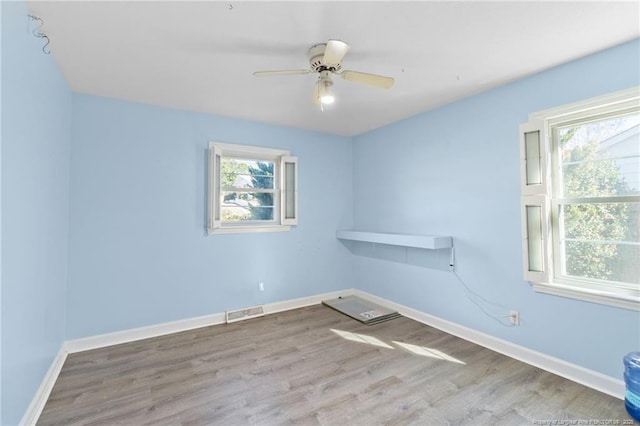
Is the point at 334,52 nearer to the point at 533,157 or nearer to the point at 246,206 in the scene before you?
the point at 533,157

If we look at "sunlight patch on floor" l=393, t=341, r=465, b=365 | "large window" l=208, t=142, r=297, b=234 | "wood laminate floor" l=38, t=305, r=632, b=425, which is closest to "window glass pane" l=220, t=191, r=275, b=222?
"large window" l=208, t=142, r=297, b=234

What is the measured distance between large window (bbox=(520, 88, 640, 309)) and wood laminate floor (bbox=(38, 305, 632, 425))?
79 cm

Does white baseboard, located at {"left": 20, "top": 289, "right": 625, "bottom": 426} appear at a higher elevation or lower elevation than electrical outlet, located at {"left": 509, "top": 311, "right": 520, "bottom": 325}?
lower

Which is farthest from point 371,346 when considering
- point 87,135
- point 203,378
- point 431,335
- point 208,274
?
point 87,135

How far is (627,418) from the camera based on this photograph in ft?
6.04

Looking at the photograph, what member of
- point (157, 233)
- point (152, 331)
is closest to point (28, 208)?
point (157, 233)

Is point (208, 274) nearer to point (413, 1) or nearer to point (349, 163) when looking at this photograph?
point (349, 163)

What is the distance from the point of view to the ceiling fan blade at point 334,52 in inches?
72.8

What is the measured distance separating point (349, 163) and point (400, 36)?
2.68 metres

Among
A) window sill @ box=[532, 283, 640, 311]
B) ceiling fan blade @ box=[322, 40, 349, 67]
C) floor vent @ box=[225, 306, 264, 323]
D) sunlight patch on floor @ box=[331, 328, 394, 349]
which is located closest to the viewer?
ceiling fan blade @ box=[322, 40, 349, 67]

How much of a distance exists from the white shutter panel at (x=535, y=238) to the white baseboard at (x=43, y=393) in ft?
12.1

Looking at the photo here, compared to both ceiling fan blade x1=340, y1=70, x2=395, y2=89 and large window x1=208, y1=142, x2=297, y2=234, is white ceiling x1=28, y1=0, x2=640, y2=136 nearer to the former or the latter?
ceiling fan blade x1=340, y1=70, x2=395, y2=89

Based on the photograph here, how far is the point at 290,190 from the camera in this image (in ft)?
13.1

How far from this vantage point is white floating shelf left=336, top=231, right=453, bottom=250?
3123 millimetres
